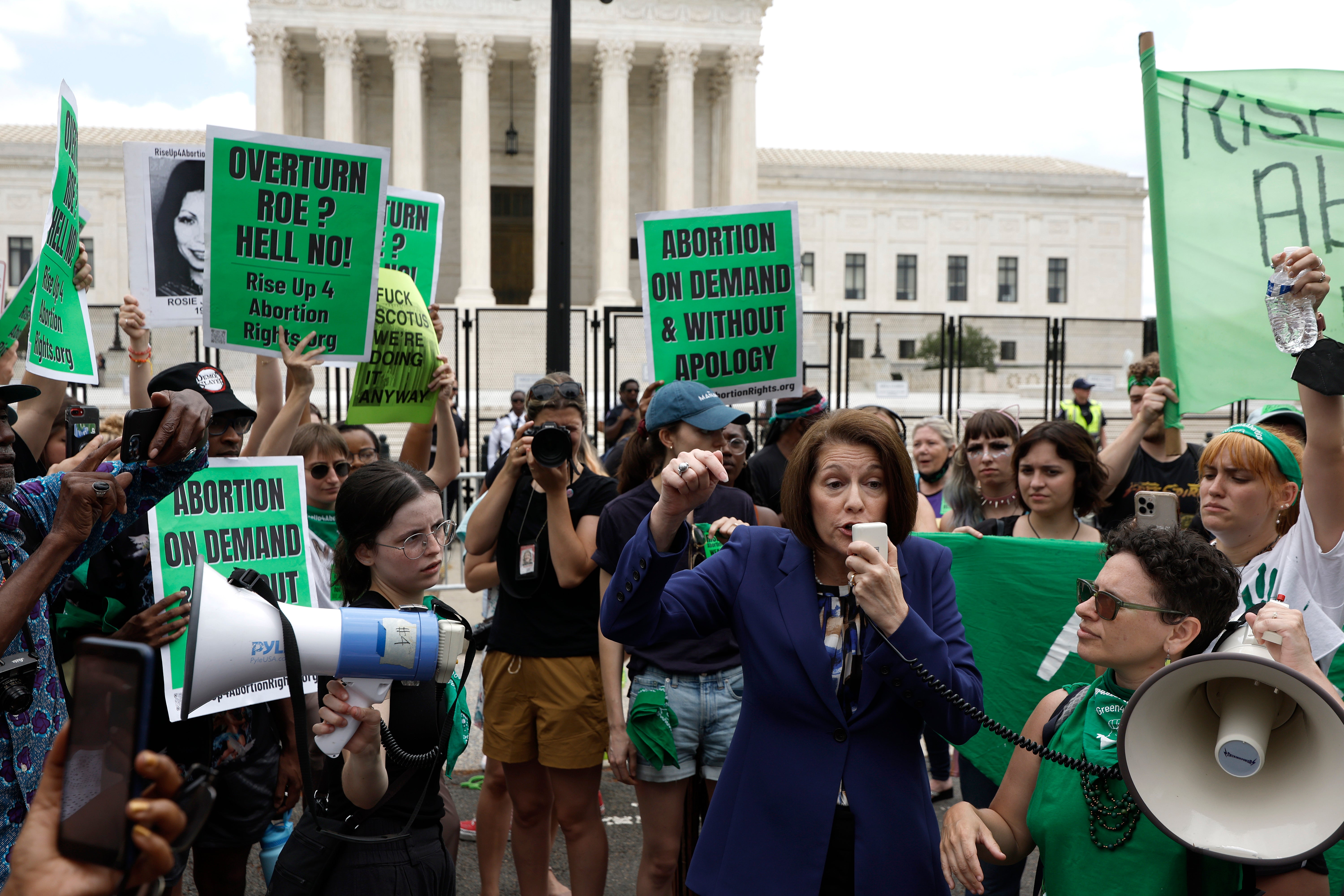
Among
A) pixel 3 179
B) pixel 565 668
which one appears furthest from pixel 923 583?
pixel 3 179

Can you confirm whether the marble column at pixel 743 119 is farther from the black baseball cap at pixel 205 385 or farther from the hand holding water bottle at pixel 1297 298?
the hand holding water bottle at pixel 1297 298

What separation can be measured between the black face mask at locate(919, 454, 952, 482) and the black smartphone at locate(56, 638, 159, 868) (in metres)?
5.78

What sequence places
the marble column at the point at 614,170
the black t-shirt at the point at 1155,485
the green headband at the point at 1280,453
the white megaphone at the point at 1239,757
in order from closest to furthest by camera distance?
1. the white megaphone at the point at 1239,757
2. the green headband at the point at 1280,453
3. the black t-shirt at the point at 1155,485
4. the marble column at the point at 614,170

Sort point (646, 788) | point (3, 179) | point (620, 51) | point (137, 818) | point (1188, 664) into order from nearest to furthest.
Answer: point (137, 818)
point (1188, 664)
point (646, 788)
point (620, 51)
point (3, 179)

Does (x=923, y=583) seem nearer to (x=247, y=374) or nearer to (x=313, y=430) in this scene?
(x=313, y=430)

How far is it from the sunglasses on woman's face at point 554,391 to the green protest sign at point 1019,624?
5.09ft

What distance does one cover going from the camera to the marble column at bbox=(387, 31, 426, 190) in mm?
37375

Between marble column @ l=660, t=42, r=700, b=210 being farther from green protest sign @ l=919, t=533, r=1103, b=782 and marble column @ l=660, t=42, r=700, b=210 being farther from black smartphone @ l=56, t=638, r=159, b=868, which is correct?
black smartphone @ l=56, t=638, r=159, b=868

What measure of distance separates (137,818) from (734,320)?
414 cm

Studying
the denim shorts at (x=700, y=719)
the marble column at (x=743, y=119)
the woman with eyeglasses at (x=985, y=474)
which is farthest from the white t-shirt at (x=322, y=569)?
the marble column at (x=743, y=119)

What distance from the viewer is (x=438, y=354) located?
5445 mm

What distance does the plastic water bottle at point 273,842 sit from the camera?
12.0 feet

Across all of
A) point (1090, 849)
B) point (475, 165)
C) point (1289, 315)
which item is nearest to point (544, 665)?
point (1090, 849)

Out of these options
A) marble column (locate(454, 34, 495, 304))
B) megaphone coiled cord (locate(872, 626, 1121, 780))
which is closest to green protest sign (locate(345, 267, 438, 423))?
megaphone coiled cord (locate(872, 626, 1121, 780))
